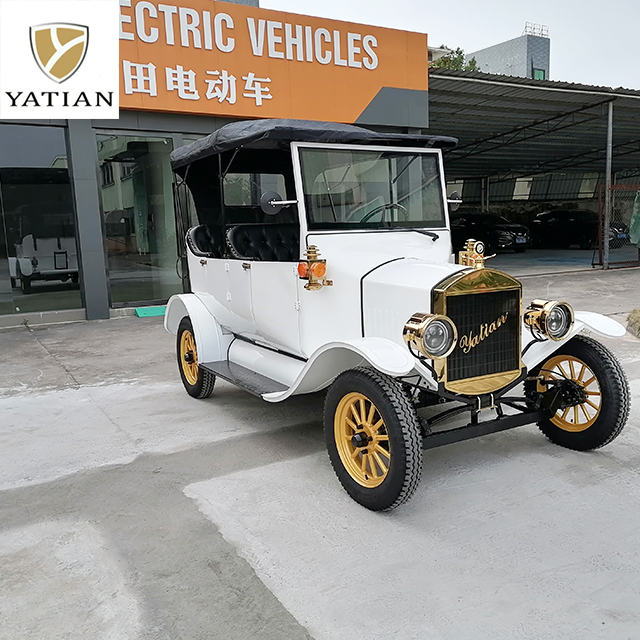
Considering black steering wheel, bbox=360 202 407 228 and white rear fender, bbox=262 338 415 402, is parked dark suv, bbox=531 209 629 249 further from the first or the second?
white rear fender, bbox=262 338 415 402

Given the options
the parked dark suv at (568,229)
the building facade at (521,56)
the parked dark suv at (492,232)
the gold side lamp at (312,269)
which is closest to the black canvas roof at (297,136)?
the gold side lamp at (312,269)

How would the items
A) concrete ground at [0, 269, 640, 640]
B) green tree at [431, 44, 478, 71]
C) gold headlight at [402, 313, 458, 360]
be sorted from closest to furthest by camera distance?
1. concrete ground at [0, 269, 640, 640]
2. gold headlight at [402, 313, 458, 360]
3. green tree at [431, 44, 478, 71]

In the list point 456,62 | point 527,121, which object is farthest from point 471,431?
point 456,62

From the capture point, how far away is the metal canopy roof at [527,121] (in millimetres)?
12867

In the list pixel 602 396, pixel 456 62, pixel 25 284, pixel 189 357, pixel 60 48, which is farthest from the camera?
pixel 456 62

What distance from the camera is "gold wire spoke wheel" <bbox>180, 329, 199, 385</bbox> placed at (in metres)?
5.09

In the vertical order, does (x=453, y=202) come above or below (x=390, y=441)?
above

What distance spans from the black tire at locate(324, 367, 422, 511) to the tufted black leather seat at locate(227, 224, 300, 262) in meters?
1.78

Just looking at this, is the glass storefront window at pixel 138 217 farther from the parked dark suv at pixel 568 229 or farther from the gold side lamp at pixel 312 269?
the parked dark suv at pixel 568 229

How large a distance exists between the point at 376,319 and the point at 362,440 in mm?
754

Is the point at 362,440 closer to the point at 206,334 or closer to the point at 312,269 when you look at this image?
the point at 312,269

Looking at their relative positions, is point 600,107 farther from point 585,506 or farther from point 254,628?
point 254,628

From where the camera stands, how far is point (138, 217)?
10.1m

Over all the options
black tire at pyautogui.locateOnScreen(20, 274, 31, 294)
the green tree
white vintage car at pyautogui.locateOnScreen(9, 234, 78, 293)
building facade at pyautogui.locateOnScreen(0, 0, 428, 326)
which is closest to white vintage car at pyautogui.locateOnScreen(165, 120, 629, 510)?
building facade at pyautogui.locateOnScreen(0, 0, 428, 326)
